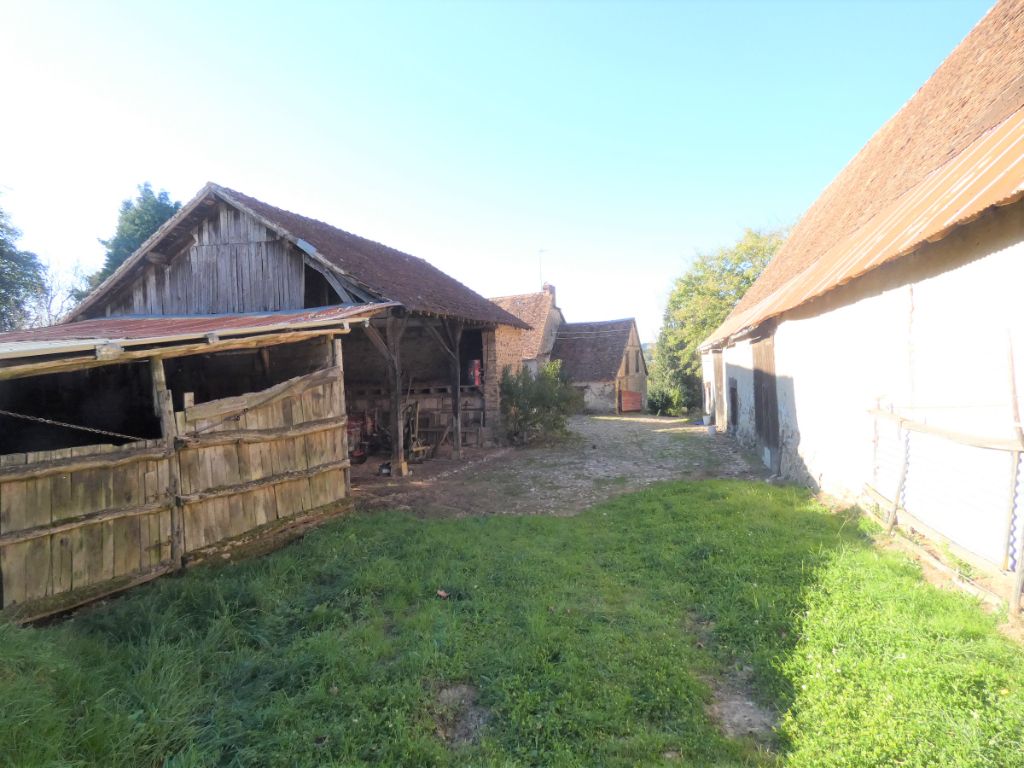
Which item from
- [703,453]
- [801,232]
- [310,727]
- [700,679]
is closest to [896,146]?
[801,232]

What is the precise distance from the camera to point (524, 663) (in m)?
3.79

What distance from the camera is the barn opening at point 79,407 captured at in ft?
25.5

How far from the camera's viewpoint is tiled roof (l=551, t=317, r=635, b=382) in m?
30.0

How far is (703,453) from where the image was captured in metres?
13.5

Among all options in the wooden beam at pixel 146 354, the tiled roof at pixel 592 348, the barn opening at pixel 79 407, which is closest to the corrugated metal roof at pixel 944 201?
the wooden beam at pixel 146 354

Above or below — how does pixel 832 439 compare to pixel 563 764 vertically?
above

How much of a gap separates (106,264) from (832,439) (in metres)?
27.1

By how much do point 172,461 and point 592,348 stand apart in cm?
2735

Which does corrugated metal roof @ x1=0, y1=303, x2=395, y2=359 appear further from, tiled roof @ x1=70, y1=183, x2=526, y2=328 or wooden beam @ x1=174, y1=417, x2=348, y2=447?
tiled roof @ x1=70, y1=183, x2=526, y2=328

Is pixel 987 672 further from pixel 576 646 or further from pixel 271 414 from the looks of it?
pixel 271 414

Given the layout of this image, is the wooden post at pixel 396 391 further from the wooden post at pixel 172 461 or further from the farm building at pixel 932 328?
the farm building at pixel 932 328

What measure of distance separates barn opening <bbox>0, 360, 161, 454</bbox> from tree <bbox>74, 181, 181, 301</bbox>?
52.1ft

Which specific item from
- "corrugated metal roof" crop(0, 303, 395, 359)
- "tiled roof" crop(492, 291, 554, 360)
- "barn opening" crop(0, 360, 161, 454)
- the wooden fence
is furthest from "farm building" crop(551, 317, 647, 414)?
the wooden fence

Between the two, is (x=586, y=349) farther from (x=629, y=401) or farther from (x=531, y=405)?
(x=531, y=405)
